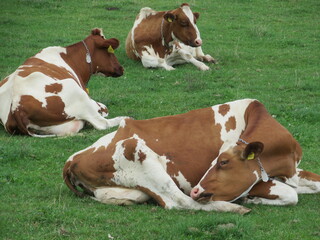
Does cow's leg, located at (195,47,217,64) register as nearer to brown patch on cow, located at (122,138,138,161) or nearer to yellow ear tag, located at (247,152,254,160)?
brown patch on cow, located at (122,138,138,161)

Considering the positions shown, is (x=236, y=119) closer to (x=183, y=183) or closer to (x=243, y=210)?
(x=183, y=183)

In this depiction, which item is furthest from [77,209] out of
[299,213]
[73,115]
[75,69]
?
[75,69]

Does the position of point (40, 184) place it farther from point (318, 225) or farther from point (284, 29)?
point (284, 29)

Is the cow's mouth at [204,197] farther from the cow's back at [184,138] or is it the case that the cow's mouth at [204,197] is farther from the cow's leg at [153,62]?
the cow's leg at [153,62]

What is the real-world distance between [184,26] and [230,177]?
1037 centimetres

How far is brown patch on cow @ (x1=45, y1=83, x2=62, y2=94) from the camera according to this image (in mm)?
12188

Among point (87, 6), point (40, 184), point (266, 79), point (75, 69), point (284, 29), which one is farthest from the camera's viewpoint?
Answer: point (87, 6)

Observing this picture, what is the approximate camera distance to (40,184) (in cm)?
921

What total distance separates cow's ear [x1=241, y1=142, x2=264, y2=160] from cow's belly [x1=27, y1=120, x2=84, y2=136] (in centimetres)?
471

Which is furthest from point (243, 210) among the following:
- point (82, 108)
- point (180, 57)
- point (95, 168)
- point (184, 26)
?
point (184, 26)

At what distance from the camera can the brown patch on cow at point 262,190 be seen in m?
8.30

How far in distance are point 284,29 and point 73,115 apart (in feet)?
35.3

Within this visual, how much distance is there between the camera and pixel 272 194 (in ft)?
27.2

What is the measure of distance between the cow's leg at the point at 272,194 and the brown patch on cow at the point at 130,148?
131 centimetres
